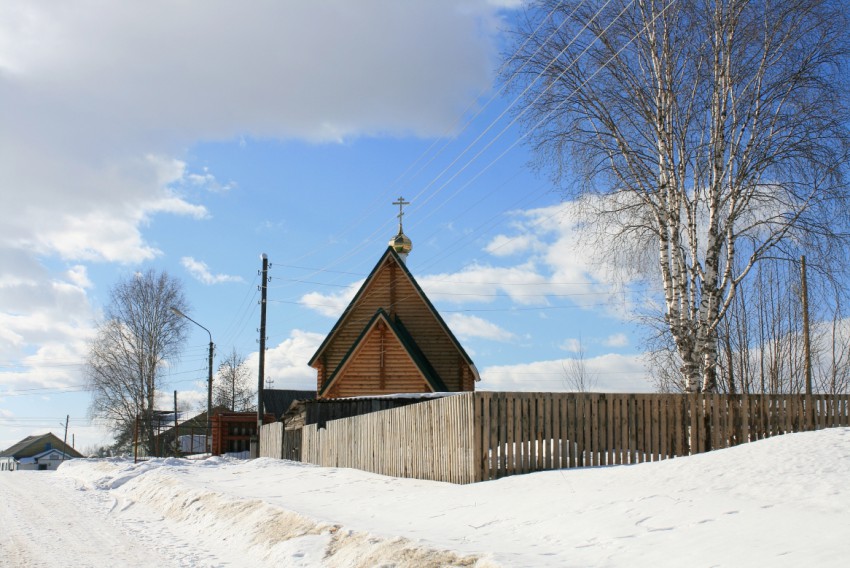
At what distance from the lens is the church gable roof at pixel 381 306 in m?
34.9

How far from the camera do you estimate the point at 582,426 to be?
13781mm

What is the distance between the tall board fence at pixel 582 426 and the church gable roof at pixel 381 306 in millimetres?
19016

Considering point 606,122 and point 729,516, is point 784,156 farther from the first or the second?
point 729,516

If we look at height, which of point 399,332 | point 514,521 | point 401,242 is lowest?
point 514,521

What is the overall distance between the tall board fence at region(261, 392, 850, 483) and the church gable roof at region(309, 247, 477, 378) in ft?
62.4

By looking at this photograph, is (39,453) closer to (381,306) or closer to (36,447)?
(36,447)

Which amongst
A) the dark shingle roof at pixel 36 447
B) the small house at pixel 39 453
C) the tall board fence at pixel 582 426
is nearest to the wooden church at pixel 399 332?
the tall board fence at pixel 582 426

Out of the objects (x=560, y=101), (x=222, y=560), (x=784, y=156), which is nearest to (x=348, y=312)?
(x=560, y=101)

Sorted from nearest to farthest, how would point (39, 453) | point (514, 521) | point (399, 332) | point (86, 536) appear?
point (514, 521)
point (86, 536)
point (399, 332)
point (39, 453)

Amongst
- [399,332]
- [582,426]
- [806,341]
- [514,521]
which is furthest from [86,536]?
[399,332]

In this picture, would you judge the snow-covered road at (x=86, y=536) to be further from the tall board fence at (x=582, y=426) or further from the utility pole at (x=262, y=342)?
the utility pole at (x=262, y=342)

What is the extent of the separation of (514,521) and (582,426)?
4.44 m

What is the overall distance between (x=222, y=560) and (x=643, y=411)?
7.29 metres

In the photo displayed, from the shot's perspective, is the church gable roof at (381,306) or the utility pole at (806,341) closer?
the utility pole at (806,341)
